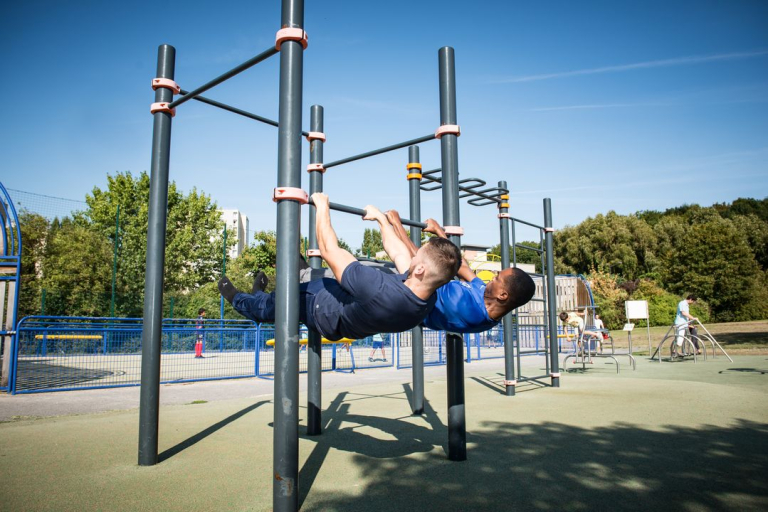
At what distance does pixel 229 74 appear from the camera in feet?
12.5

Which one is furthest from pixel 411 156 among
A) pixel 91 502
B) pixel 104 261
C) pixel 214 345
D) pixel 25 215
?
pixel 25 215

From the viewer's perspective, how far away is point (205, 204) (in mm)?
33344

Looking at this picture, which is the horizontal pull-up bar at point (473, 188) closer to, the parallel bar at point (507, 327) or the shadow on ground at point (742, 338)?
the parallel bar at point (507, 327)

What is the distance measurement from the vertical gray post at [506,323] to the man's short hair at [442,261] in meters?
4.42

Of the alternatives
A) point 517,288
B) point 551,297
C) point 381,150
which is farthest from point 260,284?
point 551,297

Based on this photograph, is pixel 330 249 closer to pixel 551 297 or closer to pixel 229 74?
pixel 229 74

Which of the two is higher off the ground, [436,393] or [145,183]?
[145,183]

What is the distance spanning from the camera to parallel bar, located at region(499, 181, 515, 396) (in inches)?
294

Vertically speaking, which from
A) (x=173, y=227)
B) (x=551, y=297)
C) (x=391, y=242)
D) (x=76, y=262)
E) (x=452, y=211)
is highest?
(x=173, y=227)

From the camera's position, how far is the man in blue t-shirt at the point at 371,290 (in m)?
3.03

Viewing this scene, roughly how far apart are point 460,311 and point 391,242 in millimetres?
710

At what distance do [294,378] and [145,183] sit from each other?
33065mm

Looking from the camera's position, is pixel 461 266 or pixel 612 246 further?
pixel 612 246

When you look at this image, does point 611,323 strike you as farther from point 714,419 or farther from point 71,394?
point 71,394
